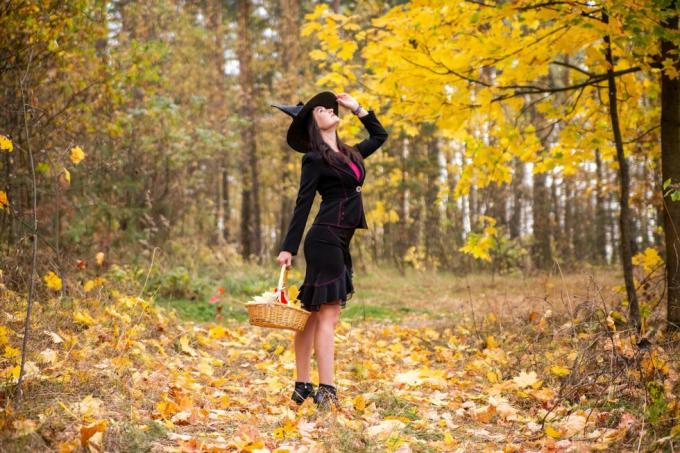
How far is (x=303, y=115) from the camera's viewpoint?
4629mm

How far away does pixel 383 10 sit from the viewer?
1819 centimetres

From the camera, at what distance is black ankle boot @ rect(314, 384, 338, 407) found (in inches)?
165

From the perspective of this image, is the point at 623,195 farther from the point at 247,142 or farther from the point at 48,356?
the point at 247,142

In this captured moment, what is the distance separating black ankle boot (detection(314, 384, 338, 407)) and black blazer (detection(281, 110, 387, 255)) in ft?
3.02

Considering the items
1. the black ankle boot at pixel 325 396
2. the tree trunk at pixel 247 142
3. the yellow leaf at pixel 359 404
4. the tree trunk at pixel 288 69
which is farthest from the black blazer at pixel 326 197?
the tree trunk at pixel 247 142

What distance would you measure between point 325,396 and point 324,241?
1015 mm

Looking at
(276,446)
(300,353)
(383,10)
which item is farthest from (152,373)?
(383,10)

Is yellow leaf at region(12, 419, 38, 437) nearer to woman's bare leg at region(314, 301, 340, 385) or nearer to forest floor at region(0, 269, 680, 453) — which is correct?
forest floor at region(0, 269, 680, 453)

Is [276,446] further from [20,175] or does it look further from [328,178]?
[20,175]

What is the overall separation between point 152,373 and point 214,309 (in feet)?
15.1

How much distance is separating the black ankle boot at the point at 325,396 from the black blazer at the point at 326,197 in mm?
921

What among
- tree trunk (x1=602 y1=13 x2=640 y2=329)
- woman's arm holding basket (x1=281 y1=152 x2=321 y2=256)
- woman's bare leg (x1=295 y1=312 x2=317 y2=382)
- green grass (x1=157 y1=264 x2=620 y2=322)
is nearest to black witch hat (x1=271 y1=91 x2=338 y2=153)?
woman's arm holding basket (x1=281 y1=152 x2=321 y2=256)

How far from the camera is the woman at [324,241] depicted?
169 inches

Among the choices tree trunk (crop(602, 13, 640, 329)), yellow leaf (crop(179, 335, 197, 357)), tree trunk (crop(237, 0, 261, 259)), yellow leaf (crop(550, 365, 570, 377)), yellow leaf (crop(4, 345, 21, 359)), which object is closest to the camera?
yellow leaf (crop(4, 345, 21, 359))
